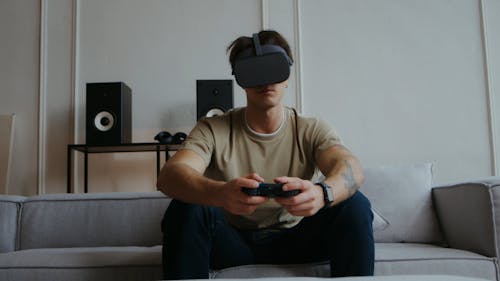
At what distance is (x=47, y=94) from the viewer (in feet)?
9.41

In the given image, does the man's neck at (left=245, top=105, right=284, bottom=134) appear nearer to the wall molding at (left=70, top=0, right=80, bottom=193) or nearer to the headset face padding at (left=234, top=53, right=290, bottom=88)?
the headset face padding at (left=234, top=53, right=290, bottom=88)

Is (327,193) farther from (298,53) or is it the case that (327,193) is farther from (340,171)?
(298,53)

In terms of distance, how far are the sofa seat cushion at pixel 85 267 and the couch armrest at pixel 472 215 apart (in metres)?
0.98

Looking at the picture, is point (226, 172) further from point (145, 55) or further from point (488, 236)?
point (145, 55)

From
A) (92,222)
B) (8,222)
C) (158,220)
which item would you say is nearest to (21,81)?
(8,222)

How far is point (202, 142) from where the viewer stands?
4.45 ft

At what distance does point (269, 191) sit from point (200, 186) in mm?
198

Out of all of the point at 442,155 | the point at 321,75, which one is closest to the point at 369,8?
the point at 321,75

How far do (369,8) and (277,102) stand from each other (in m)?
1.76

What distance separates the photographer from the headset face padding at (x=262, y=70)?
1265 mm

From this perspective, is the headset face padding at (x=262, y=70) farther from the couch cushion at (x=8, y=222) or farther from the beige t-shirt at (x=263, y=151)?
the couch cushion at (x=8, y=222)

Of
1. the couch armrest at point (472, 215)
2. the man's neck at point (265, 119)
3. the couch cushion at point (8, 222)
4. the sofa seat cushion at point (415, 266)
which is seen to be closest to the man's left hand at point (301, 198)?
the sofa seat cushion at point (415, 266)

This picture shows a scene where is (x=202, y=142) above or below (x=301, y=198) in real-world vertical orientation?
above

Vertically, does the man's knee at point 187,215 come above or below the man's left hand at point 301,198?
below
